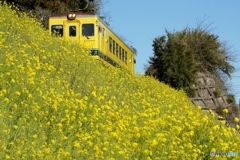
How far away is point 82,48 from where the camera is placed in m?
15.2

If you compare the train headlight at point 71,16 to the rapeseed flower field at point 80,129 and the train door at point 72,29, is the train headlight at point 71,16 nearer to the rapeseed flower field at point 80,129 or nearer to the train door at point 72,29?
the train door at point 72,29

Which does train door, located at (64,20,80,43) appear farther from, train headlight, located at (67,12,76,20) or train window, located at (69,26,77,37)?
train headlight, located at (67,12,76,20)

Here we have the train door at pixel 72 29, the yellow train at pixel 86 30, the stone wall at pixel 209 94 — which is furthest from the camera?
the stone wall at pixel 209 94

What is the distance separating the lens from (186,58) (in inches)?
1128

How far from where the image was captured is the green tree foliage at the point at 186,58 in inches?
1100

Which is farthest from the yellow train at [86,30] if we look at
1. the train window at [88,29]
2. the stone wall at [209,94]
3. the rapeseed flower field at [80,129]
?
the stone wall at [209,94]

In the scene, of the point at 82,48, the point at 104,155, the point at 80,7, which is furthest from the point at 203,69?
the point at 104,155

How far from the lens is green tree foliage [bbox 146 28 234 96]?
91.7ft

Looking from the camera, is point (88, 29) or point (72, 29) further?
point (72, 29)

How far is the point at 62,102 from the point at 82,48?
24.6 feet

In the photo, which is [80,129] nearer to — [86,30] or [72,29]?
[86,30]

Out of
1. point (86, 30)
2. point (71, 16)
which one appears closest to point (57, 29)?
point (71, 16)

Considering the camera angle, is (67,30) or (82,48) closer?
(82,48)

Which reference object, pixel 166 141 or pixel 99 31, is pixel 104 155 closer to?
pixel 166 141
